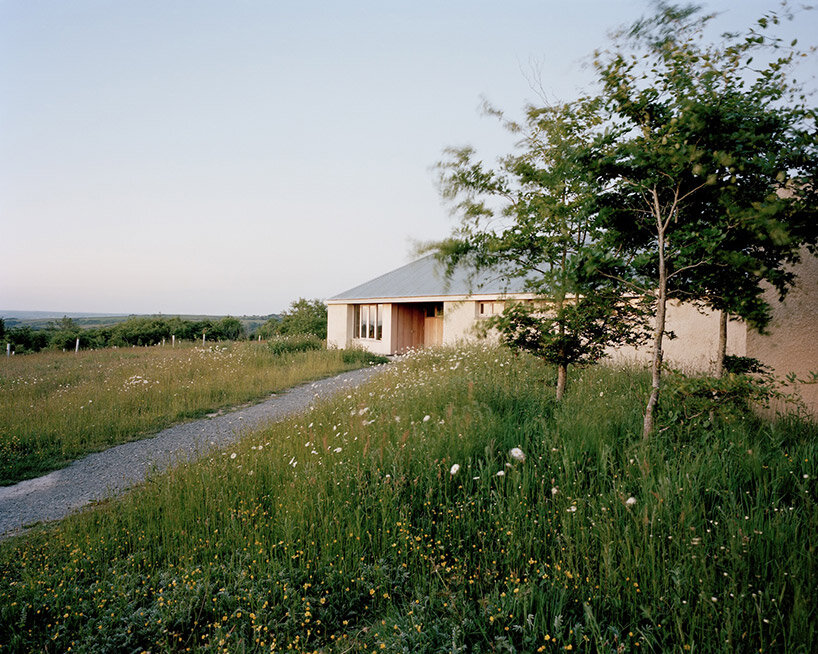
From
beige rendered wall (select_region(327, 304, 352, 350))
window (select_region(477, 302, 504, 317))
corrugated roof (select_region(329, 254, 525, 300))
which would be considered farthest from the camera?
beige rendered wall (select_region(327, 304, 352, 350))

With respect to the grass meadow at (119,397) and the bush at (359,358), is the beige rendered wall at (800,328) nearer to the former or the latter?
the grass meadow at (119,397)

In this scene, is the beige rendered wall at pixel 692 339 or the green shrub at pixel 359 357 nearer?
the beige rendered wall at pixel 692 339

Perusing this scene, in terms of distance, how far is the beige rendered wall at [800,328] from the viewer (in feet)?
21.8

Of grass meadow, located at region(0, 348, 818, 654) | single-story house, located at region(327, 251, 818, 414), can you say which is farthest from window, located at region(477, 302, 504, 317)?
grass meadow, located at region(0, 348, 818, 654)

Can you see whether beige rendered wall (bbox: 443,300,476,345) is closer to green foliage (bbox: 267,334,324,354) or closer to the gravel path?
green foliage (bbox: 267,334,324,354)

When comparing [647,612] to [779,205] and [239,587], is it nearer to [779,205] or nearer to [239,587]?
[239,587]

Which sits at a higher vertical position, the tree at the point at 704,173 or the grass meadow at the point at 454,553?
the tree at the point at 704,173

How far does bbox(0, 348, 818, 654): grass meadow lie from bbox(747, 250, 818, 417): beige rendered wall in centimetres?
257

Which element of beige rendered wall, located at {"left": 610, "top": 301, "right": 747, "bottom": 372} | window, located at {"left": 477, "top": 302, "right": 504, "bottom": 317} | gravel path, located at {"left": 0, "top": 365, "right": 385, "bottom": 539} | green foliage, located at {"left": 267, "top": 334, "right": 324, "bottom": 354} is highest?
window, located at {"left": 477, "top": 302, "right": 504, "bottom": 317}

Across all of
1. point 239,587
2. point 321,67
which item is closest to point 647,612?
point 239,587

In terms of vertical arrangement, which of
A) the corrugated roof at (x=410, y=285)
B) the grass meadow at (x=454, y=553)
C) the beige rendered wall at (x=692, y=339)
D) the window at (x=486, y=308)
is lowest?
the grass meadow at (x=454, y=553)

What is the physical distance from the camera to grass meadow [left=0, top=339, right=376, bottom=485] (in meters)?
7.47

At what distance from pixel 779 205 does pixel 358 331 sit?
797 inches

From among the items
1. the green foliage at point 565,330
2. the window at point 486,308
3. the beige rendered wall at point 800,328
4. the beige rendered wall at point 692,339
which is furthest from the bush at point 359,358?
the beige rendered wall at point 800,328
